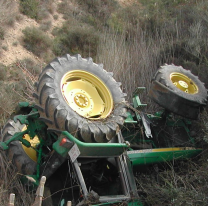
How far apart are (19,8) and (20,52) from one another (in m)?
2.32

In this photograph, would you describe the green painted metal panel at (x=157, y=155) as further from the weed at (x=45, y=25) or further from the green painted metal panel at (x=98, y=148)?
the weed at (x=45, y=25)

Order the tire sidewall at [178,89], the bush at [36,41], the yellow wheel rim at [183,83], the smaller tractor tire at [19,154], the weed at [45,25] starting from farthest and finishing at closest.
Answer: the weed at [45,25]
the bush at [36,41]
the yellow wheel rim at [183,83]
the tire sidewall at [178,89]
the smaller tractor tire at [19,154]

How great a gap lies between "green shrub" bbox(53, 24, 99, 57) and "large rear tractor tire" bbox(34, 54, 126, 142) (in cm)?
577

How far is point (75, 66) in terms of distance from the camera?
4352mm

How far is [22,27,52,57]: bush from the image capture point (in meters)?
9.76

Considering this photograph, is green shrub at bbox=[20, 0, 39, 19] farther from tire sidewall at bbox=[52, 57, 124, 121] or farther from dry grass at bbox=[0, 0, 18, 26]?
tire sidewall at bbox=[52, 57, 124, 121]

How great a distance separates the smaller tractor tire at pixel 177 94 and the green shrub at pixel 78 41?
4858 mm

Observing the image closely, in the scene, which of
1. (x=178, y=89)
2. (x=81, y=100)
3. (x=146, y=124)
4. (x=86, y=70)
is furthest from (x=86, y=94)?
(x=178, y=89)

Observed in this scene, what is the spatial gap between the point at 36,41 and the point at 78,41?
4.72 feet

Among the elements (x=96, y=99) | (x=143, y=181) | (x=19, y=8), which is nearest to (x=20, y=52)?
(x=19, y=8)

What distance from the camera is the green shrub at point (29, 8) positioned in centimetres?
1095

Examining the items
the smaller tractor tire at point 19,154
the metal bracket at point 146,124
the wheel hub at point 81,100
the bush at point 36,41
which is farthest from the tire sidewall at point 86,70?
the bush at point 36,41

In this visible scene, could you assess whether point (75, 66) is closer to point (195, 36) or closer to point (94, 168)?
point (94, 168)

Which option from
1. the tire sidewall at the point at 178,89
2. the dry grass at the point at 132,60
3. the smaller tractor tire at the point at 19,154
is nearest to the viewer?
the smaller tractor tire at the point at 19,154
